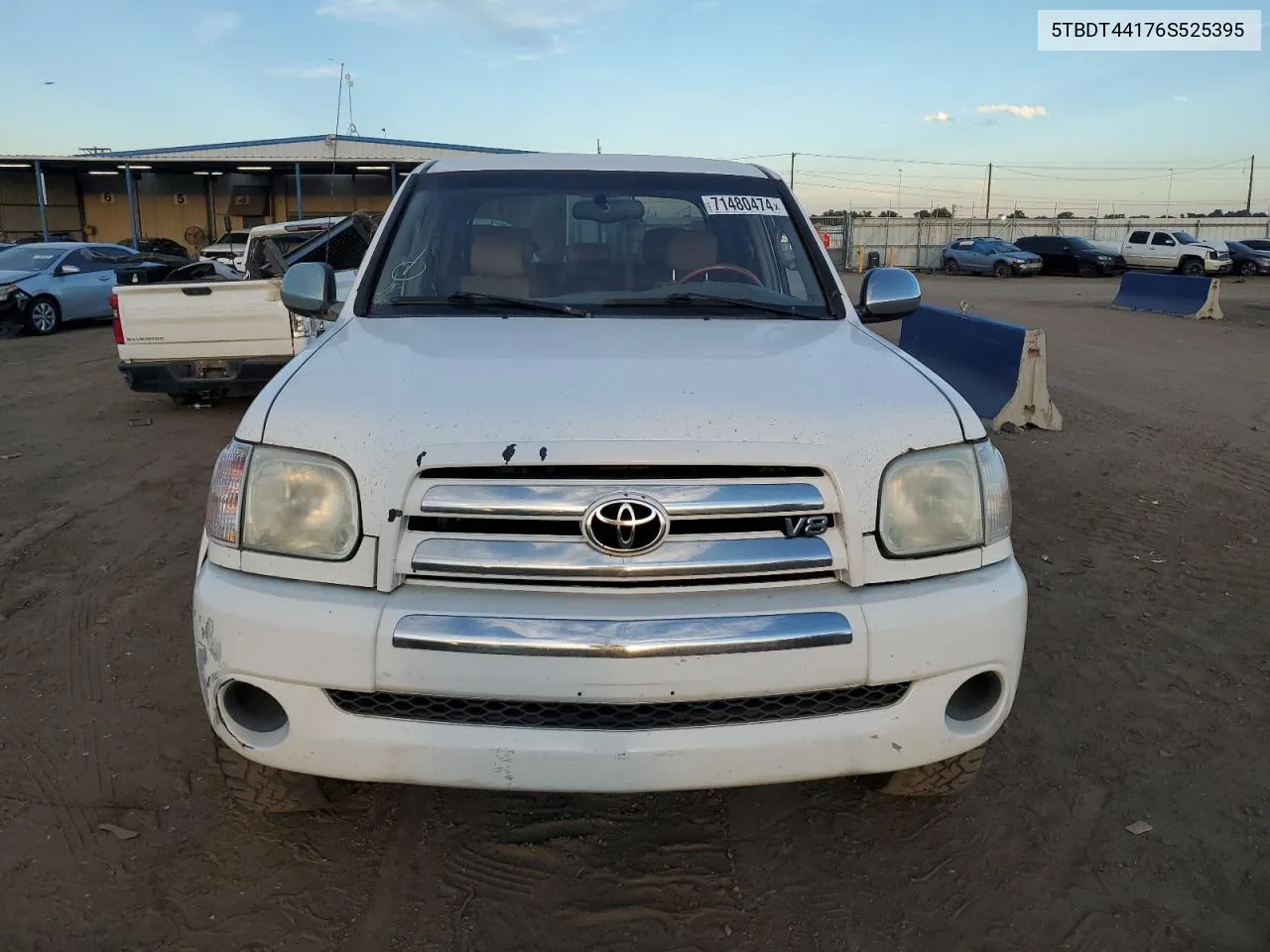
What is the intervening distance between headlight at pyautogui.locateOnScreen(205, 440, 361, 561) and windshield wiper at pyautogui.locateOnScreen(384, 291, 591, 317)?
1.13m

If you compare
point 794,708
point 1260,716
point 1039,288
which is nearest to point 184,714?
point 794,708

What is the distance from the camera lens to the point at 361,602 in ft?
7.28

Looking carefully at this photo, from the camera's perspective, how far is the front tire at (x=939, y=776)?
8.87 ft

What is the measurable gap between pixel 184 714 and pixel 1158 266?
39.2 meters

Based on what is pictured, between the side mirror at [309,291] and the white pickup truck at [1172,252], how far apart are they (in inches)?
1438

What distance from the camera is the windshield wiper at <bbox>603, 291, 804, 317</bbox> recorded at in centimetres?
339

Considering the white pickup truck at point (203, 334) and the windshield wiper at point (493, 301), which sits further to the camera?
the white pickup truck at point (203, 334)

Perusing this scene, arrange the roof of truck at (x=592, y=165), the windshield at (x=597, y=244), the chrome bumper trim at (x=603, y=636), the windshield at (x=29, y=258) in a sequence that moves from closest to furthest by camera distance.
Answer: the chrome bumper trim at (x=603, y=636)
the windshield at (x=597, y=244)
the roof of truck at (x=592, y=165)
the windshield at (x=29, y=258)

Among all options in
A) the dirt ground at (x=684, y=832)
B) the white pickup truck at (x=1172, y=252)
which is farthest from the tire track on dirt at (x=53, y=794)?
the white pickup truck at (x=1172, y=252)

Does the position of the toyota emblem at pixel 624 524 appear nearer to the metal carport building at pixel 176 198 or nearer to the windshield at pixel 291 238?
the windshield at pixel 291 238

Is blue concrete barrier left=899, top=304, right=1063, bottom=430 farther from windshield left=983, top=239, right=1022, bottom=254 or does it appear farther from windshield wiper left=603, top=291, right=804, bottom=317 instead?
windshield left=983, top=239, right=1022, bottom=254

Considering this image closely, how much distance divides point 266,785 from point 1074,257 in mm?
39843

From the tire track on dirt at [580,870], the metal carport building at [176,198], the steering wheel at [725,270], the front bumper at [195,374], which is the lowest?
the tire track on dirt at [580,870]

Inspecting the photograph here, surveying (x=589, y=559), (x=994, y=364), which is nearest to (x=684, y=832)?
(x=589, y=559)
